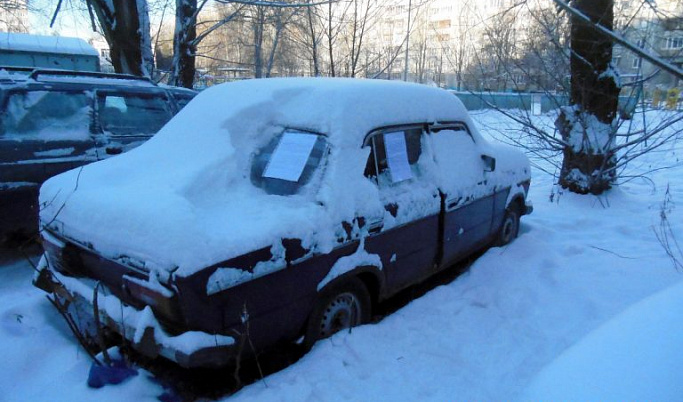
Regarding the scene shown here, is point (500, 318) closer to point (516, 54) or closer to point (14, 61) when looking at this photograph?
point (516, 54)

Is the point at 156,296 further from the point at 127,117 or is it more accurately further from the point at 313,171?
the point at 127,117

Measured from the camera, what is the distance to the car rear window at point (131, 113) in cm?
505

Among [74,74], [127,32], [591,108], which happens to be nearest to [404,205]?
[74,74]

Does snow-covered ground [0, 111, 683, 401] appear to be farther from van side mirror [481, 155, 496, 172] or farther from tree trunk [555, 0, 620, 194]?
tree trunk [555, 0, 620, 194]

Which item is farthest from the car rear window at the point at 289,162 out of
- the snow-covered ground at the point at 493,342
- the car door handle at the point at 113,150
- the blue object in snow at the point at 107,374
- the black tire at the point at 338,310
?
the car door handle at the point at 113,150

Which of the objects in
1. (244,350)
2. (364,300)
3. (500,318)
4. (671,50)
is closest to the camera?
(244,350)

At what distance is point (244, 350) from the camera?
2500 mm

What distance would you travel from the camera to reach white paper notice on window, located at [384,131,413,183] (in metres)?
3.31

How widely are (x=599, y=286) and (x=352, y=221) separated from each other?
260cm

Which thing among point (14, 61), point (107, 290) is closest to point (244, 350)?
point (107, 290)

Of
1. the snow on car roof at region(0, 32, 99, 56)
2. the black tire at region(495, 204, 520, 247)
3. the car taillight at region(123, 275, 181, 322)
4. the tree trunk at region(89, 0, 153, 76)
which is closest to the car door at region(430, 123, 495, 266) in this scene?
the black tire at region(495, 204, 520, 247)

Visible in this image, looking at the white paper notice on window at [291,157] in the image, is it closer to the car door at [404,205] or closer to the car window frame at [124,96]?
the car door at [404,205]

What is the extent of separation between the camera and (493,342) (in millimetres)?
3193

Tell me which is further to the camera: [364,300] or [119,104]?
[119,104]
